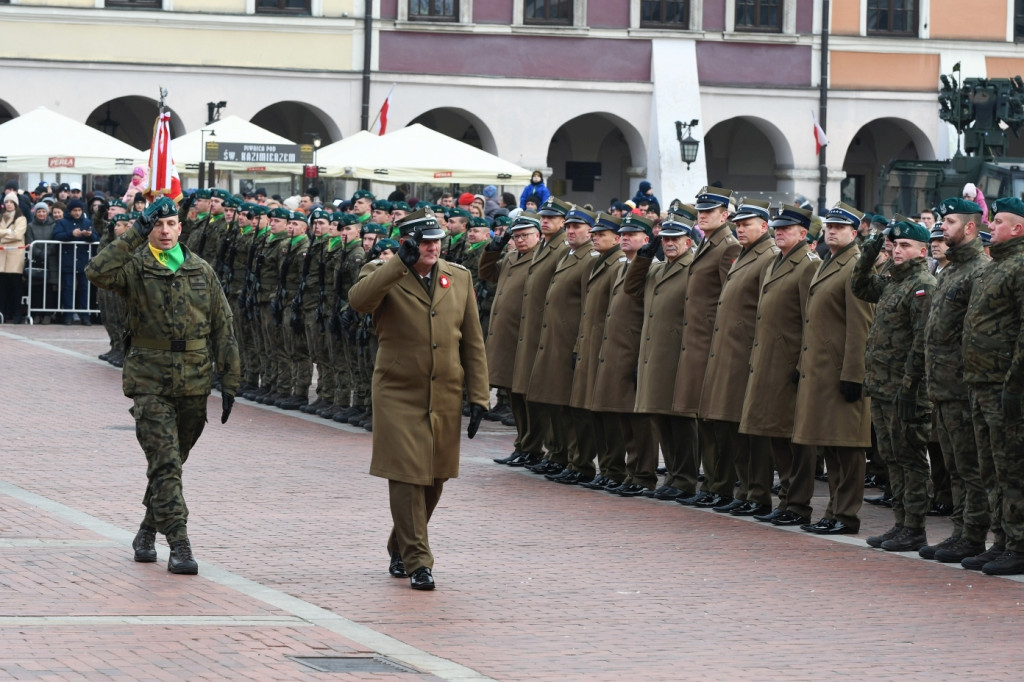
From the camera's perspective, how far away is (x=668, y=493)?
563 inches

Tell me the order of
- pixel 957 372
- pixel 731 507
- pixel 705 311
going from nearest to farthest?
pixel 957 372, pixel 731 507, pixel 705 311

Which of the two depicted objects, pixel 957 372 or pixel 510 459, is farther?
pixel 510 459

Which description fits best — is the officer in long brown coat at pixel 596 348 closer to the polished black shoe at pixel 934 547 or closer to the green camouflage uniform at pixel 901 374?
the green camouflage uniform at pixel 901 374

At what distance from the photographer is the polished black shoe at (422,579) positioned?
33.8 feet

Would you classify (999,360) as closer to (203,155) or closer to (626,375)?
(626,375)

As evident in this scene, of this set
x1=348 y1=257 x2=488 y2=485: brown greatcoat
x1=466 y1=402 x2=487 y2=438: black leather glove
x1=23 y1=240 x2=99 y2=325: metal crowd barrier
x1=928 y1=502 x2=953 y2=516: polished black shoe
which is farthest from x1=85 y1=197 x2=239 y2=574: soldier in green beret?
x1=23 y1=240 x2=99 y2=325: metal crowd barrier

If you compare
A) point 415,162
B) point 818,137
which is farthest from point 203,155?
point 818,137

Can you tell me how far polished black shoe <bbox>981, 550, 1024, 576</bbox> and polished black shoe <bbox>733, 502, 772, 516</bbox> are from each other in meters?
2.42

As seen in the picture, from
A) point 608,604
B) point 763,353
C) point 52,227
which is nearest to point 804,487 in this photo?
point 763,353

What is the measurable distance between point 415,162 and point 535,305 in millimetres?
13388

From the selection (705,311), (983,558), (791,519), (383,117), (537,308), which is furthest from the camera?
(383,117)

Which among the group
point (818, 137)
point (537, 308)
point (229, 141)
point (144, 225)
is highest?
point (818, 137)

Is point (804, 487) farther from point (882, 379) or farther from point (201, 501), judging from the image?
point (201, 501)

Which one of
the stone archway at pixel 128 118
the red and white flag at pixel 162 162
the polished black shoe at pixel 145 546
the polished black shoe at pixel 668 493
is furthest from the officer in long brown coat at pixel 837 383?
the stone archway at pixel 128 118
